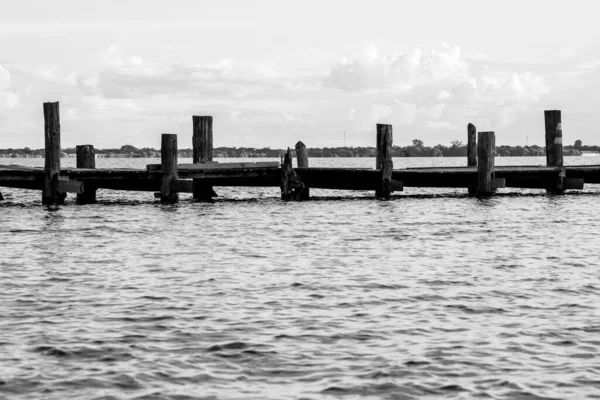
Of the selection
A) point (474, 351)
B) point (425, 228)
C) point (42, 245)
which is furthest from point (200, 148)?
point (474, 351)

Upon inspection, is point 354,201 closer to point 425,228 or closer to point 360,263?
point 425,228

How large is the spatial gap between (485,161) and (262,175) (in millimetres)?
6879

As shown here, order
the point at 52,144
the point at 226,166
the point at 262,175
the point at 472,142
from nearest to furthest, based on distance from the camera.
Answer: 1. the point at 52,144
2. the point at 226,166
3. the point at 262,175
4. the point at 472,142

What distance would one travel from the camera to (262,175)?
3005 centimetres

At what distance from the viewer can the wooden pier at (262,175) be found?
28.2 metres

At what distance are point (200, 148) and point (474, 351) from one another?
2323cm

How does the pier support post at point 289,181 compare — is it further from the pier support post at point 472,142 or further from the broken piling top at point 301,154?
the pier support post at point 472,142

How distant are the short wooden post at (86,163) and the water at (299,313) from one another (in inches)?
333

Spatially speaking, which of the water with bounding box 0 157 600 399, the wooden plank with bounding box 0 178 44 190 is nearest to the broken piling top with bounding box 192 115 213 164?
the wooden plank with bounding box 0 178 44 190

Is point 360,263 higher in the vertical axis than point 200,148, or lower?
lower

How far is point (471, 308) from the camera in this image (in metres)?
12.0

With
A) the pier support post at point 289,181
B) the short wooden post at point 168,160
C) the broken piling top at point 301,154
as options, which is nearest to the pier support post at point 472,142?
the broken piling top at point 301,154

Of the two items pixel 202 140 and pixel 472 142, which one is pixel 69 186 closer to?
pixel 202 140

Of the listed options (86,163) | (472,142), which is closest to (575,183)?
(472,142)
